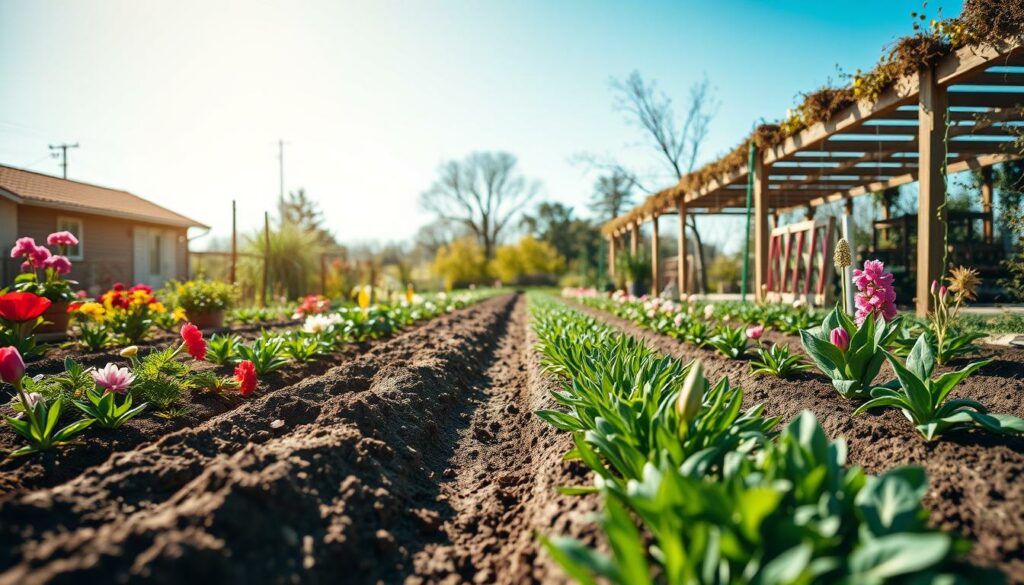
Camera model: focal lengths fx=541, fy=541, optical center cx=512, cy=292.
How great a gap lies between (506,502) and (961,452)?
72.0 inches

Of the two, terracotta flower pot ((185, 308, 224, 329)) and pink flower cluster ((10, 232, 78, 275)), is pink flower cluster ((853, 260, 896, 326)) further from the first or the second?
terracotta flower pot ((185, 308, 224, 329))

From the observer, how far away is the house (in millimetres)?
12758

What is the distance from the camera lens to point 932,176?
528 cm

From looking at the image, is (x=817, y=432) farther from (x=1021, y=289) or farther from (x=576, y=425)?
(x=1021, y=289)

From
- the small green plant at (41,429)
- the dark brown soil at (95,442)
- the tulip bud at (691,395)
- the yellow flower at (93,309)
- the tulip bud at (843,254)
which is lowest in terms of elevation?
the dark brown soil at (95,442)

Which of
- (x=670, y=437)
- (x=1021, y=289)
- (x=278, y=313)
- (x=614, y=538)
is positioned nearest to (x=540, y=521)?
(x=670, y=437)

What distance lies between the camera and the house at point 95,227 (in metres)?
12.8

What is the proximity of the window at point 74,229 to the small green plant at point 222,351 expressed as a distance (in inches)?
496

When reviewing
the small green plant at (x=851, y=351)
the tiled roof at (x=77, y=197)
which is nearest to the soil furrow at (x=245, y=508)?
the small green plant at (x=851, y=351)

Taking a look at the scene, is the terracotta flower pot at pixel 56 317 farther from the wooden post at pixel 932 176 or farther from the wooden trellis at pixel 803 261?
the wooden trellis at pixel 803 261

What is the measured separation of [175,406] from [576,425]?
264cm

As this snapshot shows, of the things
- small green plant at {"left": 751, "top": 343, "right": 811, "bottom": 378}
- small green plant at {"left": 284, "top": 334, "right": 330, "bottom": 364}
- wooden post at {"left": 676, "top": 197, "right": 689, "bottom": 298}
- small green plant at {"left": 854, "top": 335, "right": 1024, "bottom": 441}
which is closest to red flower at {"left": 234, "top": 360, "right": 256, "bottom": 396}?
small green plant at {"left": 284, "top": 334, "right": 330, "bottom": 364}

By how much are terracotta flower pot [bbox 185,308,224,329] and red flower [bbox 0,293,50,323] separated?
508 centimetres

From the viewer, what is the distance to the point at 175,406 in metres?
3.44
